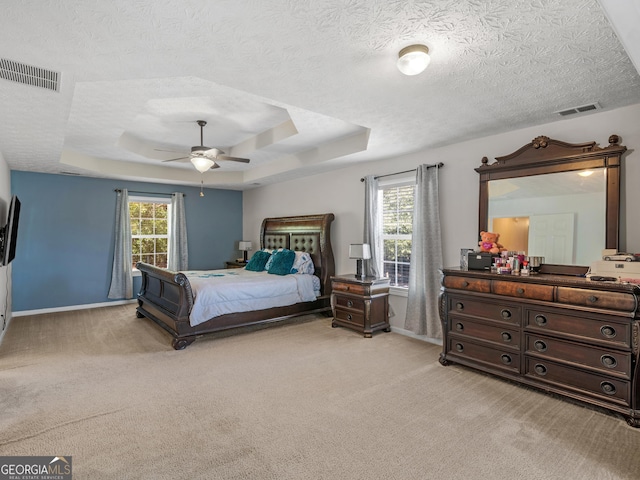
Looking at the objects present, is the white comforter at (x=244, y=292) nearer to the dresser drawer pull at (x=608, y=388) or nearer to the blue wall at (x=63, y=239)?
the blue wall at (x=63, y=239)

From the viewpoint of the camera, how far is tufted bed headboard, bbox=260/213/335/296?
545 centimetres

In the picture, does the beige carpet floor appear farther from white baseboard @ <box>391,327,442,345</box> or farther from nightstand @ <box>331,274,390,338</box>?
nightstand @ <box>331,274,390,338</box>

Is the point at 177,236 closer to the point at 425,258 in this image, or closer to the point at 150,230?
the point at 150,230

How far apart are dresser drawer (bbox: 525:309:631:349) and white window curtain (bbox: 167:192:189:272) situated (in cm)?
609

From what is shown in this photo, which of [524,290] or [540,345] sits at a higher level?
[524,290]

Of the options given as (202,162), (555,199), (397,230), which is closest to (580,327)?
(555,199)

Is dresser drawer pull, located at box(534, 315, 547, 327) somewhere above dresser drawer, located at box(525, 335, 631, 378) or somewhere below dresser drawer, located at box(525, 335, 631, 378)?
above

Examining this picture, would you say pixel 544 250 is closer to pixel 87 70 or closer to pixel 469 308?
pixel 469 308

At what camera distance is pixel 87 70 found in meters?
2.18

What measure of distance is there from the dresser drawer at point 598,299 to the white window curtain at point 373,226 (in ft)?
8.10

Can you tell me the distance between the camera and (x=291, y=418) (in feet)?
8.02

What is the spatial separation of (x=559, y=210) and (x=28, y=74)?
4333 mm

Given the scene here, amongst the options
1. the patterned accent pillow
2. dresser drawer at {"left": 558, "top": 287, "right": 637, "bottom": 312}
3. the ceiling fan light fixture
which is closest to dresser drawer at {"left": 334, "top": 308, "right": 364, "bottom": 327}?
the patterned accent pillow

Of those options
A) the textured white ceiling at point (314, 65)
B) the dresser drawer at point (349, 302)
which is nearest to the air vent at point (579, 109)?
the textured white ceiling at point (314, 65)
